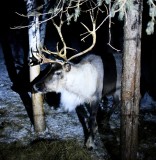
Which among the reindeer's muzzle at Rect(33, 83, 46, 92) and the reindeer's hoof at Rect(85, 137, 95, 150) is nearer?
the reindeer's hoof at Rect(85, 137, 95, 150)

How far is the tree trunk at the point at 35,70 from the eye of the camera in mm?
5613

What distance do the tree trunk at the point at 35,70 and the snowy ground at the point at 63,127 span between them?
23cm

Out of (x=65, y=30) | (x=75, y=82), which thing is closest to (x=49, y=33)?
(x=65, y=30)

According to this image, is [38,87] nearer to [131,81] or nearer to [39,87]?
[39,87]

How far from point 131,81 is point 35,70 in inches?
86.1

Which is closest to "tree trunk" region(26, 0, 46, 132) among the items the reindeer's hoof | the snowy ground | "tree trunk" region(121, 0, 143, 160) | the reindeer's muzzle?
the reindeer's muzzle

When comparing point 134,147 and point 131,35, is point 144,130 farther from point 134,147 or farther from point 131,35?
point 131,35

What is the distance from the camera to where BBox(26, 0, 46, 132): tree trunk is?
18.4 ft

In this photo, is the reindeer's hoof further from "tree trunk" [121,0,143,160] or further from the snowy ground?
"tree trunk" [121,0,143,160]

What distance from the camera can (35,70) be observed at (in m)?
5.89

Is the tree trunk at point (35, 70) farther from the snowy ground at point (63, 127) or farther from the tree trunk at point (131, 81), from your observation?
the tree trunk at point (131, 81)

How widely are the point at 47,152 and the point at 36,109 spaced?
0.97 m

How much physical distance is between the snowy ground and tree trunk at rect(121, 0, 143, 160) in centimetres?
91

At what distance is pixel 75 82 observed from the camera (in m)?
6.04
